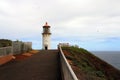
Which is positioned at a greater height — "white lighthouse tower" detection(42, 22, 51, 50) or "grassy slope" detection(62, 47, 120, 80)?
"white lighthouse tower" detection(42, 22, 51, 50)

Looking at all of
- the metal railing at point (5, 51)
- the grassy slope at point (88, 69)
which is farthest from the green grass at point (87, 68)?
the metal railing at point (5, 51)

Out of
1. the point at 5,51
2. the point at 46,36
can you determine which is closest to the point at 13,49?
the point at 5,51

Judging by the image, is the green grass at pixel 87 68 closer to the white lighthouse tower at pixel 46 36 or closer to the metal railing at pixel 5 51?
the metal railing at pixel 5 51

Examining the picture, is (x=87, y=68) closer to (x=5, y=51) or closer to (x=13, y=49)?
(x=5, y=51)

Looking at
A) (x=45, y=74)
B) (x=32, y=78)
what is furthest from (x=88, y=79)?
(x=32, y=78)

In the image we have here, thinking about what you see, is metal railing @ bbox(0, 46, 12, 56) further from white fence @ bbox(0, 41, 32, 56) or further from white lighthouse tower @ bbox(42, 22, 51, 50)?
white lighthouse tower @ bbox(42, 22, 51, 50)

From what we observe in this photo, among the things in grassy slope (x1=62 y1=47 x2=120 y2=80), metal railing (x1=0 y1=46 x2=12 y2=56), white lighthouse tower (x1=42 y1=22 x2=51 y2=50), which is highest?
white lighthouse tower (x1=42 y1=22 x2=51 y2=50)

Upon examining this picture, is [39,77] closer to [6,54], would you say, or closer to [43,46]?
[6,54]

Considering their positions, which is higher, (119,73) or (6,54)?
(6,54)

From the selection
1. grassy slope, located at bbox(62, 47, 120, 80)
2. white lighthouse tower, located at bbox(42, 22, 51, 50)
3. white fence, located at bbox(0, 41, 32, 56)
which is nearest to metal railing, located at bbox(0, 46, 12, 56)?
white fence, located at bbox(0, 41, 32, 56)

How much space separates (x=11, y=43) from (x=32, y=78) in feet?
68.2

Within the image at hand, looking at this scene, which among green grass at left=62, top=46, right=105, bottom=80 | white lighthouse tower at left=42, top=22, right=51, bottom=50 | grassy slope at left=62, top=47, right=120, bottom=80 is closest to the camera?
grassy slope at left=62, top=47, right=120, bottom=80

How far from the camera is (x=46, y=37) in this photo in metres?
67.6

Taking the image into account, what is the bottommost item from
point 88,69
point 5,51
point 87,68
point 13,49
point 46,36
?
point 88,69
